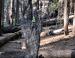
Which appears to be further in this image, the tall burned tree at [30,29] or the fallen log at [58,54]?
Answer: the fallen log at [58,54]

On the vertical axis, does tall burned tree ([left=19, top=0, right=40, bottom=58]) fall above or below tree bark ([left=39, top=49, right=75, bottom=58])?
above

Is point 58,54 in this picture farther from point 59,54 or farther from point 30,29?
point 30,29

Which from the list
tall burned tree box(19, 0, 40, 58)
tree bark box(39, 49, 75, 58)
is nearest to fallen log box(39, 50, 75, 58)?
tree bark box(39, 49, 75, 58)

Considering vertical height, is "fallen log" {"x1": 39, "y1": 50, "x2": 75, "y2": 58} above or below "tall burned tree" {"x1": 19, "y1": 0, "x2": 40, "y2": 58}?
below

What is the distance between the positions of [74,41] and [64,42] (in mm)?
564

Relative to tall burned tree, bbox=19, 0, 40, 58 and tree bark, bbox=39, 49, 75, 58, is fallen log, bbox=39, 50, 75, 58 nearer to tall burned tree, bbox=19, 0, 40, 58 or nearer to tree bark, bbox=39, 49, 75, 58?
tree bark, bbox=39, 49, 75, 58

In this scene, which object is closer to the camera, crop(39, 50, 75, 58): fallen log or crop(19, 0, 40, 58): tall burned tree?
crop(19, 0, 40, 58): tall burned tree

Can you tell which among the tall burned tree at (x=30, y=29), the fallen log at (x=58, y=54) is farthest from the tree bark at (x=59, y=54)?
the tall burned tree at (x=30, y=29)

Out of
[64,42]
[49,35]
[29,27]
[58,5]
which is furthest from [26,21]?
[58,5]

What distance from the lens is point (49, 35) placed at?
1357 centimetres

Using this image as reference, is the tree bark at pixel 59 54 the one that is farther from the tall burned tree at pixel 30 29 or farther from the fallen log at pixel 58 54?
the tall burned tree at pixel 30 29

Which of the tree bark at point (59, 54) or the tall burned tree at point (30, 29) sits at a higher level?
the tall burned tree at point (30, 29)

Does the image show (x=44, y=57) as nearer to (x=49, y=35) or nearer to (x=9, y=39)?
(x=9, y=39)

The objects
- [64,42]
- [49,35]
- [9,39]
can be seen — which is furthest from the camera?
[49,35]
